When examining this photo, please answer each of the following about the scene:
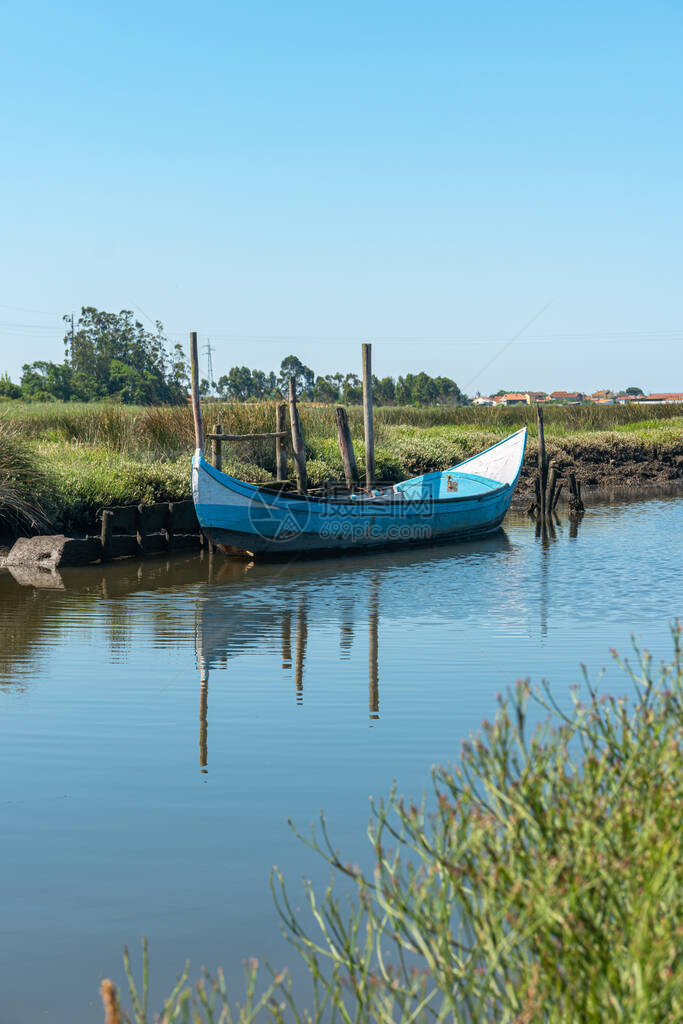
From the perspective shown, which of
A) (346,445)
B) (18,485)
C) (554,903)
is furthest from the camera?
(346,445)

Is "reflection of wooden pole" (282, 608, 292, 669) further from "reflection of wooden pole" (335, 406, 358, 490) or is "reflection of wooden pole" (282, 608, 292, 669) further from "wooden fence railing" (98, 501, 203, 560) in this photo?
"reflection of wooden pole" (335, 406, 358, 490)

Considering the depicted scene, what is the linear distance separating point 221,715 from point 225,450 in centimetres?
1567

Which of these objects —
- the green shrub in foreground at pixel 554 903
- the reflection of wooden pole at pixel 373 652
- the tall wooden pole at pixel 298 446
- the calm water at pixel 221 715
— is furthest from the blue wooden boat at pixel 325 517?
the green shrub in foreground at pixel 554 903

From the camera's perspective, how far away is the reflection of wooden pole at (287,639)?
10.6 metres

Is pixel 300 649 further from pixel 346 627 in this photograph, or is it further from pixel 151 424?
pixel 151 424

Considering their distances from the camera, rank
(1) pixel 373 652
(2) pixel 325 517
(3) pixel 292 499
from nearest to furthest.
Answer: (1) pixel 373 652, (3) pixel 292 499, (2) pixel 325 517

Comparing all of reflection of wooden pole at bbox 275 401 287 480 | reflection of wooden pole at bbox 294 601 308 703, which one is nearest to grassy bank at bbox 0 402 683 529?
reflection of wooden pole at bbox 275 401 287 480

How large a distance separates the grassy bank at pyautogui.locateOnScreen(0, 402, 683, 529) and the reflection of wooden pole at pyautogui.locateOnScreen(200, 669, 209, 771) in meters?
9.51

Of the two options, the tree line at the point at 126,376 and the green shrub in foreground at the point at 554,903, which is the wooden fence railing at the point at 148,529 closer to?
the green shrub in foreground at the point at 554,903

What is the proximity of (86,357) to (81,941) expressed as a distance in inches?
4620

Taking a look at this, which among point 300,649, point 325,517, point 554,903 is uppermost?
point 554,903

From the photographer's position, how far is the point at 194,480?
677 inches

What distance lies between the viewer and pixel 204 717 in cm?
838

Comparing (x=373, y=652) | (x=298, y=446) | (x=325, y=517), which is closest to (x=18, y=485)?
(x=325, y=517)
